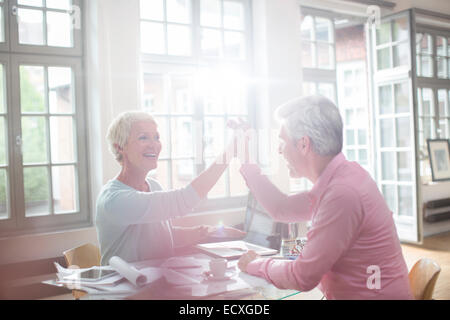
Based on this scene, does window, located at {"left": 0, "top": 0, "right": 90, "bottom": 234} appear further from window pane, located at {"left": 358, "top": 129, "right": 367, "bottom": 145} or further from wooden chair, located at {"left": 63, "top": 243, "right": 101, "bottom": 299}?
window pane, located at {"left": 358, "top": 129, "right": 367, "bottom": 145}

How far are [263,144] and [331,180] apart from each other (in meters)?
3.02

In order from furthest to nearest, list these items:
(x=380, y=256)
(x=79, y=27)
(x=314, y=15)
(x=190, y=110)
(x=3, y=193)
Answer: (x=314, y=15) → (x=190, y=110) → (x=79, y=27) → (x=3, y=193) → (x=380, y=256)

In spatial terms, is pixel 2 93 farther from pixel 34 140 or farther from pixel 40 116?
pixel 34 140

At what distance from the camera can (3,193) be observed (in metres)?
3.16

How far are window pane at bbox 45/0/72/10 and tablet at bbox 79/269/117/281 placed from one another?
243 cm

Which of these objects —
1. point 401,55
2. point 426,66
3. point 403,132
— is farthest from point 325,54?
point 426,66

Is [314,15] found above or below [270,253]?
above

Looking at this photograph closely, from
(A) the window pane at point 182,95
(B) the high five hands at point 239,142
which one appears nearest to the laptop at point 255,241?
(B) the high five hands at point 239,142

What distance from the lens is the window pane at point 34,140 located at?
321 centimetres

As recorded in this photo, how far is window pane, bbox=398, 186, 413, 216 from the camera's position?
5.06m

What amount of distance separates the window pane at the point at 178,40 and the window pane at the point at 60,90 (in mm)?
909

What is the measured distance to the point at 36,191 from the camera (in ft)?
10.7
